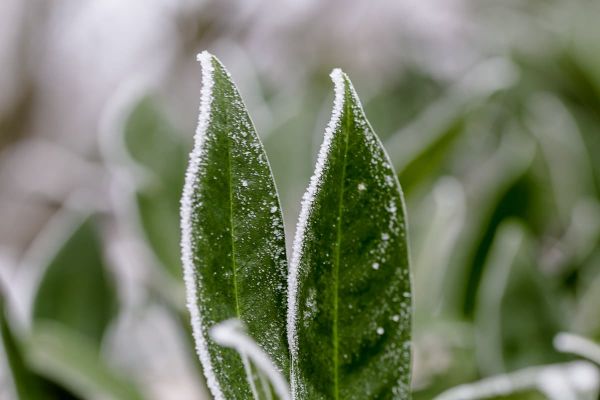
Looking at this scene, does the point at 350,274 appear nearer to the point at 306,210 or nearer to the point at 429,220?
the point at 306,210

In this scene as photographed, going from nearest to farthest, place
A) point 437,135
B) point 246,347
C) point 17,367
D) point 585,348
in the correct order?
point 246,347
point 585,348
point 17,367
point 437,135

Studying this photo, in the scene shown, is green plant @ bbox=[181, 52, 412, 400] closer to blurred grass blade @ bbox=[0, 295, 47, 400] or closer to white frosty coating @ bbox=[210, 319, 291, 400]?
white frosty coating @ bbox=[210, 319, 291, 400]

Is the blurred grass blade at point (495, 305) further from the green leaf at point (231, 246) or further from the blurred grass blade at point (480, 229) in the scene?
the green leaf at point (231, 246)

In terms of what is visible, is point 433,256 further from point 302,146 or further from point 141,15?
point 141,15

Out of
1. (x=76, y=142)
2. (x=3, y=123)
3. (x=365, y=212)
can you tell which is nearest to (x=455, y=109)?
(x=365, y=212)

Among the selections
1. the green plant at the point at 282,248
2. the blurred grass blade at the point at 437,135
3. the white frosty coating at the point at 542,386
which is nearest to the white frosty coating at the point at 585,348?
the white frosty coating at the point at 542,386

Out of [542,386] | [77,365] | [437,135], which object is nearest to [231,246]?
[542,386]
